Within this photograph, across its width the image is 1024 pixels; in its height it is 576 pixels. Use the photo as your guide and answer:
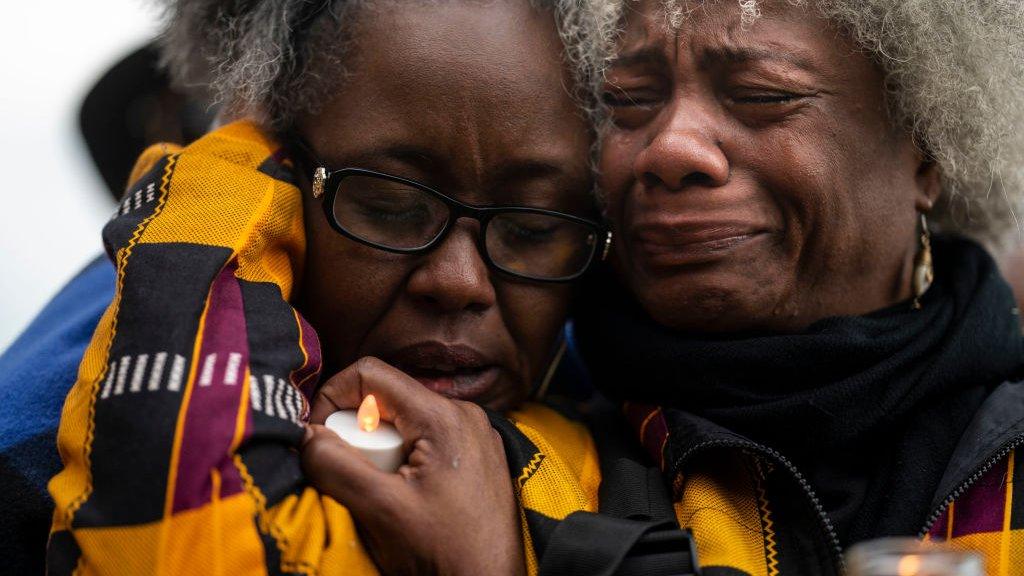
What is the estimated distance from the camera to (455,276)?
1876 mm

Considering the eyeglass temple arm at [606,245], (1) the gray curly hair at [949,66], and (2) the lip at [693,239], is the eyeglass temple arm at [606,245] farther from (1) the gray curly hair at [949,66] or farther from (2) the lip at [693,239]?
A: (1) the gray curly hair at [949,66]

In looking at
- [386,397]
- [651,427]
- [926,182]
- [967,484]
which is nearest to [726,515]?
[651,427]

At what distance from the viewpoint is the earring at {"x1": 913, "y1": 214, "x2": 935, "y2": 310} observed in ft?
6.92

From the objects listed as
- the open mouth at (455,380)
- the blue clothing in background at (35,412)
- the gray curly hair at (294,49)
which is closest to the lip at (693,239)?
the gray curly hair at (294,49)

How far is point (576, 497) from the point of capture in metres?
1.73

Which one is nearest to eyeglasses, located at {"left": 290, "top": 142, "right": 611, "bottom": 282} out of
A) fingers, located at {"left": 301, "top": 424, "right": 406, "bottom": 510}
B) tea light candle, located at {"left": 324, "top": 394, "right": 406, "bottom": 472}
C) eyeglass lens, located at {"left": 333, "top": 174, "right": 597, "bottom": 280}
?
eyeglass lens, located at {"left": 333, "top": 174, "right": 597, "bottom": 280}

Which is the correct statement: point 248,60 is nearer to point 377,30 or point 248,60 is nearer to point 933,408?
point 377,30

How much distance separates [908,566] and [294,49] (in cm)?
159

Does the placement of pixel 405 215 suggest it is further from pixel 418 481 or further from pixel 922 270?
pixel 922 270

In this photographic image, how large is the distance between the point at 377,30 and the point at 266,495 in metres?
0.97

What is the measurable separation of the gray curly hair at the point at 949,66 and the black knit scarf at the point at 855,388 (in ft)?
1.04

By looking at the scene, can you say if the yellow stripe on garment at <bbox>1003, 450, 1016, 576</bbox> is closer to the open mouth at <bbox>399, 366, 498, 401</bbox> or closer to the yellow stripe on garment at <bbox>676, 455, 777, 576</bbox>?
the yellow stripe on garment at <bbox>676, 455, 777, 576</bbox>

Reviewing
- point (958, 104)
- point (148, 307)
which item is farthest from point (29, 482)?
point (958, 104)

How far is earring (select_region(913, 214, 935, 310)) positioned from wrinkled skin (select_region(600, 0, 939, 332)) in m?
0.15
